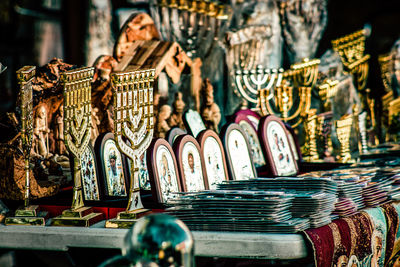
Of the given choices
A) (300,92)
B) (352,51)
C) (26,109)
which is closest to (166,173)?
(26,109)

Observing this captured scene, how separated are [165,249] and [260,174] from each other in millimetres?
2121

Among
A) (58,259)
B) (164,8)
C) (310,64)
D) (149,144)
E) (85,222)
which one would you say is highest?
(164,8)

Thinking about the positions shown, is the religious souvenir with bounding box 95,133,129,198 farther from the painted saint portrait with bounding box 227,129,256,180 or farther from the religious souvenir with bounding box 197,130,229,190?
the painted saint portrait with bounding box 227,129,256,180

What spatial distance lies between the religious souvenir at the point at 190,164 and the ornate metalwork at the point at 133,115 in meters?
0.25

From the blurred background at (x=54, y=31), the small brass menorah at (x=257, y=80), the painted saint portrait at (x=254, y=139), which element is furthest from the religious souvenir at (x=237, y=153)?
the small brass menorah at (x=257, y=80)

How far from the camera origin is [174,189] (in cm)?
243

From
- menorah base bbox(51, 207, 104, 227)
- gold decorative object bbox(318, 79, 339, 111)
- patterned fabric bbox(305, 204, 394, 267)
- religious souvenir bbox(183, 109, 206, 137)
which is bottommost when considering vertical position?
patterned fabric bbox(305, 204, 394, 267)

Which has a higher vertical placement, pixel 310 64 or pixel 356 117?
pixel 310 64

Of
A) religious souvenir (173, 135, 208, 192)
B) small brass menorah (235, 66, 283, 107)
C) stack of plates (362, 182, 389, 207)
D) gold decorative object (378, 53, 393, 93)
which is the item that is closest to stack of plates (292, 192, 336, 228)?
stack of plates (362, 182, 389, 207)

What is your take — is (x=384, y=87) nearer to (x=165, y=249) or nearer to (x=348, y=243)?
(x=348, y=243)

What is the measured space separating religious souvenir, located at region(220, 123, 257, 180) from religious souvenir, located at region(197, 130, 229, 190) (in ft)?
0.19

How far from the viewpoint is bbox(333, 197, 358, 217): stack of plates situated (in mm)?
2279

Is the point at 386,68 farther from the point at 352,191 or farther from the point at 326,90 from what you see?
the point at 352,191

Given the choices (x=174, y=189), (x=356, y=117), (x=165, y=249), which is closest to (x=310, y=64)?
(x=356, y=117)
